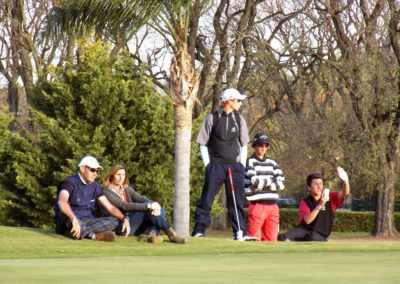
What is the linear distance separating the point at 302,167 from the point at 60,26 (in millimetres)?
35953

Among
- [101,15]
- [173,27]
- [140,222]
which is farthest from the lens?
[173,27]

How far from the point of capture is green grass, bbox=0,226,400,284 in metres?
7.36

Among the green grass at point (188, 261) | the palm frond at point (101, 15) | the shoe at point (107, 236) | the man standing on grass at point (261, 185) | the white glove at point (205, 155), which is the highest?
the palm frond at point (101, 15)

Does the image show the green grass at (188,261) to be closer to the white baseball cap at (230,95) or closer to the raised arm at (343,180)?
the raised arm at (343,180)

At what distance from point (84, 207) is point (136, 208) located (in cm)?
72

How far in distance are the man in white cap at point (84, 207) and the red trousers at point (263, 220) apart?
1.91m

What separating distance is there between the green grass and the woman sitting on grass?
230 millimetres

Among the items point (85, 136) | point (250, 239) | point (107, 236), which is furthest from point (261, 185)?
point (85, 136)

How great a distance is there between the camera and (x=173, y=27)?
57.0 ft

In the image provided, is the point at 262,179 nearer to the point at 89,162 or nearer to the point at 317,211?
the point at 317,211

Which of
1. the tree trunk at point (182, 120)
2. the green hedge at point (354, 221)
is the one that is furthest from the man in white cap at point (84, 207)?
the green hedge at point (354, 221)

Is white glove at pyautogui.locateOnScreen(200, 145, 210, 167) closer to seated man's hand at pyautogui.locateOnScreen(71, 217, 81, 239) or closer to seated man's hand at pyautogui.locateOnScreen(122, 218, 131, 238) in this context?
seated man's hand at pyautogui.locateOnScreen(122, 218, 131, 238)

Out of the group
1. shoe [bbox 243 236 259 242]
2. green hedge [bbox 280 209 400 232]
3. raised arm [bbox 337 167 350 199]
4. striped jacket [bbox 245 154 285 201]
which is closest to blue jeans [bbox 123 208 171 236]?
shoe [bbox 243 236 259 242]

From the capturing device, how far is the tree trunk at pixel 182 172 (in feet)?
54.7
